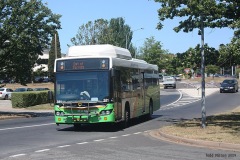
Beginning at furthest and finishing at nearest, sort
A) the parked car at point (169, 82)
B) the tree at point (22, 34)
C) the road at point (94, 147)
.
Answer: the parked car at point (169, 82) → the tree at point (22, 34) → the road at point (94, 147)

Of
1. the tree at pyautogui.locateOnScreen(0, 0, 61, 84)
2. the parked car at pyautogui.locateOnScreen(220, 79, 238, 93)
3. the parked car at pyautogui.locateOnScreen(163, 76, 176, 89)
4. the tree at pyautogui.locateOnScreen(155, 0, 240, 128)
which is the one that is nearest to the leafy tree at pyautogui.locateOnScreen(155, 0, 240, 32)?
the tree at pyautogui.locateOnScreen(155, 0, 240, 128)

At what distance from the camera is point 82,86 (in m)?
16.6

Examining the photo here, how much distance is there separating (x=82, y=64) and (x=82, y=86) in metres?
0.93

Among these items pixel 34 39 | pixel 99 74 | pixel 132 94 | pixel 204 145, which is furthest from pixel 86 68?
pixel 34 39

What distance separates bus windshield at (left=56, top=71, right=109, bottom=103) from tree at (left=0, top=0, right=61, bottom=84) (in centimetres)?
1006

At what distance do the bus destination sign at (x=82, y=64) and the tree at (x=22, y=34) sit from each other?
9.63m

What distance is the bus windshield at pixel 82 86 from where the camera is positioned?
1647cm

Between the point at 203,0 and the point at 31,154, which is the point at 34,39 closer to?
the point at 203,0

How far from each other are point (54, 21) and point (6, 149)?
56.0 ft

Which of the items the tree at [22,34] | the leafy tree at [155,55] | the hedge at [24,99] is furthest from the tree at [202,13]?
the leafy tree at [155,55]

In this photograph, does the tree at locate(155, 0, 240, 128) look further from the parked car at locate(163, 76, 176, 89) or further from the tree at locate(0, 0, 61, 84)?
the parked car at locate(163, 76, 176, 89)

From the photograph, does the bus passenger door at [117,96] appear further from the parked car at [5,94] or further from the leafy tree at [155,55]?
the leafy tree at [155,55]

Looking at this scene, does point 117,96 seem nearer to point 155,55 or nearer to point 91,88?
point 91,88

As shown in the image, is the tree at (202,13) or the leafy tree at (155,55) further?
the leafy tree at (155,55)
